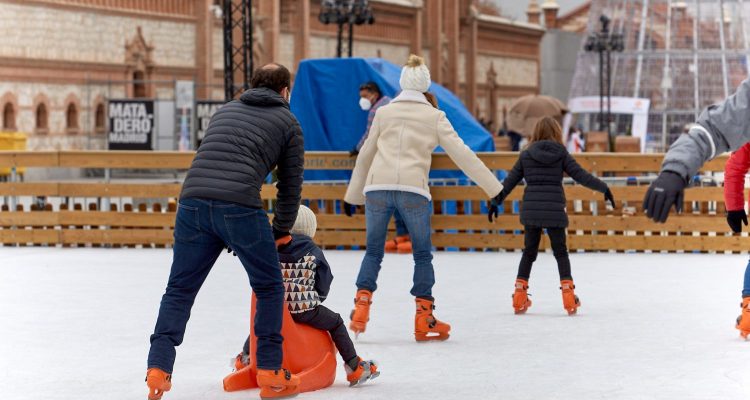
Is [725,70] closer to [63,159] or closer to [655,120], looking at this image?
[655,120]

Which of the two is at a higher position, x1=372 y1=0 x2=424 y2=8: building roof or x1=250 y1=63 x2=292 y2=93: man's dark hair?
x1=372 y1=0 x2=424 y2=8: building roof

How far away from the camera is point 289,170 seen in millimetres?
7570

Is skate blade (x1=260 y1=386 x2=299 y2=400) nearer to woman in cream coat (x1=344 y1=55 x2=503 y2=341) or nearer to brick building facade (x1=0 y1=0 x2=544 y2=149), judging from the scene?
woman in cream coat (x1=344 y1=55 x2=503 y2=341)

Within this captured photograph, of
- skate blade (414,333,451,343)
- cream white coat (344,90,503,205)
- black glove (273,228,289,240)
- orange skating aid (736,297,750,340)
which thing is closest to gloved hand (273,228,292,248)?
black glove (273,228,289,240)

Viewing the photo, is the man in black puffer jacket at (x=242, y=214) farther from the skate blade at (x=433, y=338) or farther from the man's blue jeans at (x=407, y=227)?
the skate blade at (x=433, y=338)

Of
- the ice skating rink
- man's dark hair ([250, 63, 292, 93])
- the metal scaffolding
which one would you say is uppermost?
the metal scaffolding

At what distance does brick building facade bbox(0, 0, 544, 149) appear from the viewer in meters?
36.6

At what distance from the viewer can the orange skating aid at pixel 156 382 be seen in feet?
24.1

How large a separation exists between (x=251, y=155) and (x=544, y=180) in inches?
163

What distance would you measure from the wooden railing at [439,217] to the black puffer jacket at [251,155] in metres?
8.95

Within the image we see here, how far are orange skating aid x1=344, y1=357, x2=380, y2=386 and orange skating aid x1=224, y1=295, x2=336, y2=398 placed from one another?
100mm

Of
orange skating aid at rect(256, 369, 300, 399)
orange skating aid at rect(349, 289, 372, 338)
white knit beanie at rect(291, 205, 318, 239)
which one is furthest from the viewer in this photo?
orange skating aid at rect(349, 289, 372, 338)

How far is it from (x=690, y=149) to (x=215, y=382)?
3.92 m

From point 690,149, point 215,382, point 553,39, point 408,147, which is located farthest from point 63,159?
point 553,39
